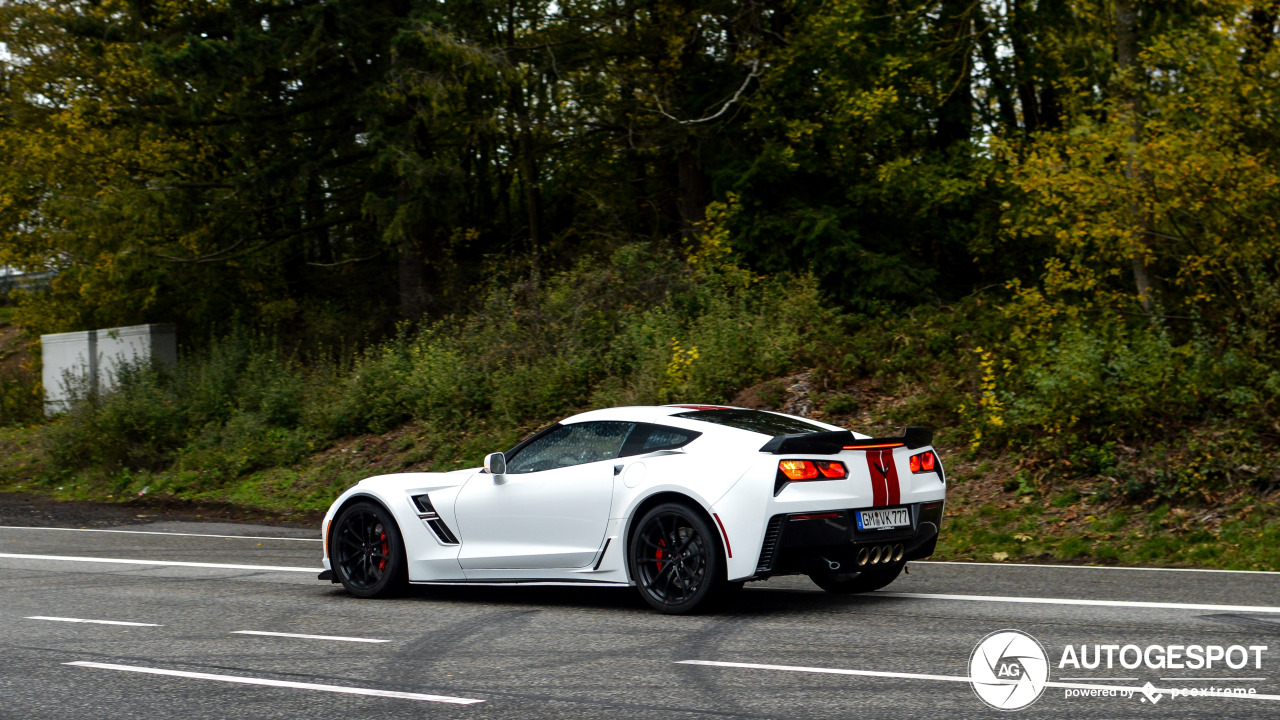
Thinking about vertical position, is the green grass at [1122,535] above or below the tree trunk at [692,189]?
below

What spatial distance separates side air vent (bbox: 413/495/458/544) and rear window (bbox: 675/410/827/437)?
6.45 ft

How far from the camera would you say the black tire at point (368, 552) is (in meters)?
8.84

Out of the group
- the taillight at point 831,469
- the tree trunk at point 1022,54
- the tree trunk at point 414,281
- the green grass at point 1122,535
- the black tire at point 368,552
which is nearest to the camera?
the taillight at point 831,469

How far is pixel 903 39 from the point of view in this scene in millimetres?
22594

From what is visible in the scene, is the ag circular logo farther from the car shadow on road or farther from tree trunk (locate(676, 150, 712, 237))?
tree trunk (locate(676, 150, 712, 237))

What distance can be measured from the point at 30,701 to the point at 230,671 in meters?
0.99

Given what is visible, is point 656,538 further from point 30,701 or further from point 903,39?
point 903,39

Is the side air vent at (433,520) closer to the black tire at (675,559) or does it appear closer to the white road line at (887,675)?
the black tire at (675,559)

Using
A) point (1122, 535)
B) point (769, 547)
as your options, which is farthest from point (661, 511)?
point (1122, 535)

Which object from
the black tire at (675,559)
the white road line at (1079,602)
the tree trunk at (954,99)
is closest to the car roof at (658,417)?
the black tire at (675,559)

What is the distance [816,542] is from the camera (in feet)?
23.6

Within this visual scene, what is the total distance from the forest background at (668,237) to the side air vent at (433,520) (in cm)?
563

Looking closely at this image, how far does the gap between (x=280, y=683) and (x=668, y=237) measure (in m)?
17.6

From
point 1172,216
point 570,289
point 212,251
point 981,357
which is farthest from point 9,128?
point 1172,216
